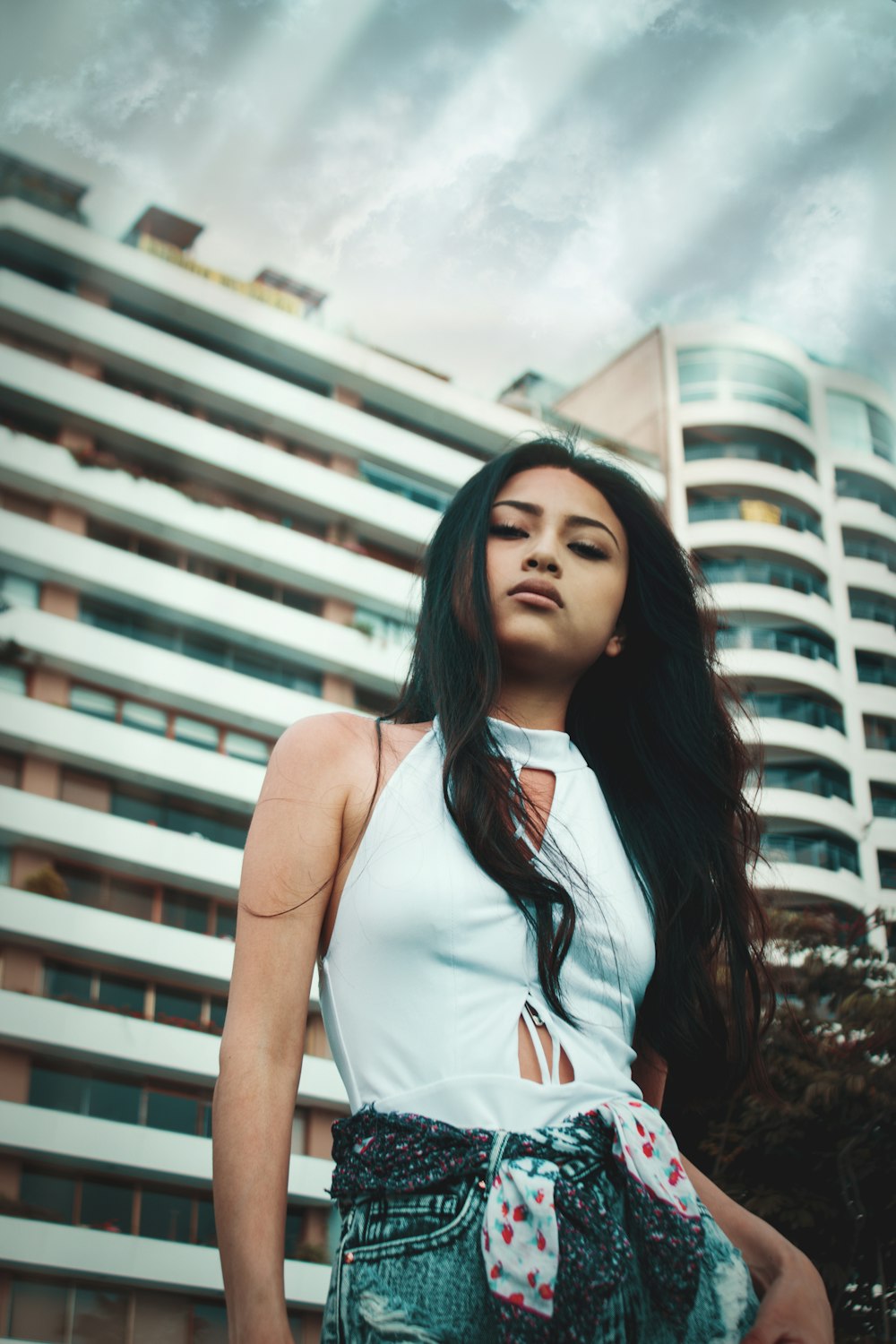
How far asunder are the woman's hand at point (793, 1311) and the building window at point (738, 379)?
20.4 metres

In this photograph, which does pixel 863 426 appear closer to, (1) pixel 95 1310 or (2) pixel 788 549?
(1) pixel 95 1310

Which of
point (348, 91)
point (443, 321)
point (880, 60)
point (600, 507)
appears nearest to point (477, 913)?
point (600, 507)

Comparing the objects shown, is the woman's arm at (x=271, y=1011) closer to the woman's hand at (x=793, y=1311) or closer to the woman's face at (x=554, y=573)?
the woman's face at (x=554, y=573)

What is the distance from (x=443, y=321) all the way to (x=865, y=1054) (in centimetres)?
287

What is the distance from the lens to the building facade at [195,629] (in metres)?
15.6

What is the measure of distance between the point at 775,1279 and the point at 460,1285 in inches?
12.5

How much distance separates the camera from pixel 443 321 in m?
4.07

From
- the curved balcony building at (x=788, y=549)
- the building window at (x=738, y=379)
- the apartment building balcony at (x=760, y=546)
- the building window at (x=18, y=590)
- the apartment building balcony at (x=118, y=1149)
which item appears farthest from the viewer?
the apartment building balcony at (x=760, y=546)

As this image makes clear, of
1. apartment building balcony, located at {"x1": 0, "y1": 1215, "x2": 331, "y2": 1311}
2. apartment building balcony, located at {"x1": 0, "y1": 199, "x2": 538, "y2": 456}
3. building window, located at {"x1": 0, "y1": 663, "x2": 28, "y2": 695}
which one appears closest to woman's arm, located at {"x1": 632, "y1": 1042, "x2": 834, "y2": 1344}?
apartment building balcony, located at {"x1": 0, "y1": 1215, "x2": 331, "y2": 1311}

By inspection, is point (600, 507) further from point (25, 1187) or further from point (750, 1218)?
point (25, 1187)

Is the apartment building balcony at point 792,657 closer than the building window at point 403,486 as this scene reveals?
Yes

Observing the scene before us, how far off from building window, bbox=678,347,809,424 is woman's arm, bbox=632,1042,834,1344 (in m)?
20.3

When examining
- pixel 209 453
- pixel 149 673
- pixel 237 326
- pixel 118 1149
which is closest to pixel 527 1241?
pixel 118 1149

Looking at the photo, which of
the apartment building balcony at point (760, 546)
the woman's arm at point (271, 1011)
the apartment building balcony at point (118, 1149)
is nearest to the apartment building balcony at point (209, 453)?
the apartment building balcony at point (760, 546)
